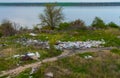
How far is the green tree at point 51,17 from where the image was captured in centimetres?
5894

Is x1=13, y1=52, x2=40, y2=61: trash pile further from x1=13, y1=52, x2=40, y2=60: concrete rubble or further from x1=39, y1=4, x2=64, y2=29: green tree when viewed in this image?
x1=39, y1=4, x2=64, y2=29: green tree

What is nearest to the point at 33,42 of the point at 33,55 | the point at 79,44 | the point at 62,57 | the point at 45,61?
the point at 79,44

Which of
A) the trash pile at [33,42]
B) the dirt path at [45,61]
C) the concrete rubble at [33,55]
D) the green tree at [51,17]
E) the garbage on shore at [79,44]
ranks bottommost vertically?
the green tree at [51,17]

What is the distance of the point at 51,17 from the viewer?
5906cm

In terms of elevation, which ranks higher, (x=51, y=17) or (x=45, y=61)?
(x=45, y=61)

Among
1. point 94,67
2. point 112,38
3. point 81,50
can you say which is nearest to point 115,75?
point 94,67

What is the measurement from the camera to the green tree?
58.9m

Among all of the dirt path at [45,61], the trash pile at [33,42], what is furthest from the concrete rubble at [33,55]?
the trash pile at [33,42]

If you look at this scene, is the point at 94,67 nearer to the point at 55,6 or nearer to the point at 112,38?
the point at 112,38

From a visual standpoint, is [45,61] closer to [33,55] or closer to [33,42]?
[33,55]

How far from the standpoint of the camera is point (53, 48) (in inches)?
938

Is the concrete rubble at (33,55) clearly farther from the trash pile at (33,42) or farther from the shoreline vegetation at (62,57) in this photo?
the trash pile at (33,42)

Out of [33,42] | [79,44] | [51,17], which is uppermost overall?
[79,44]

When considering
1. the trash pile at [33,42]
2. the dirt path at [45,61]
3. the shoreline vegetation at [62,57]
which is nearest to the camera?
the shoreline vegetation at [62,57]
